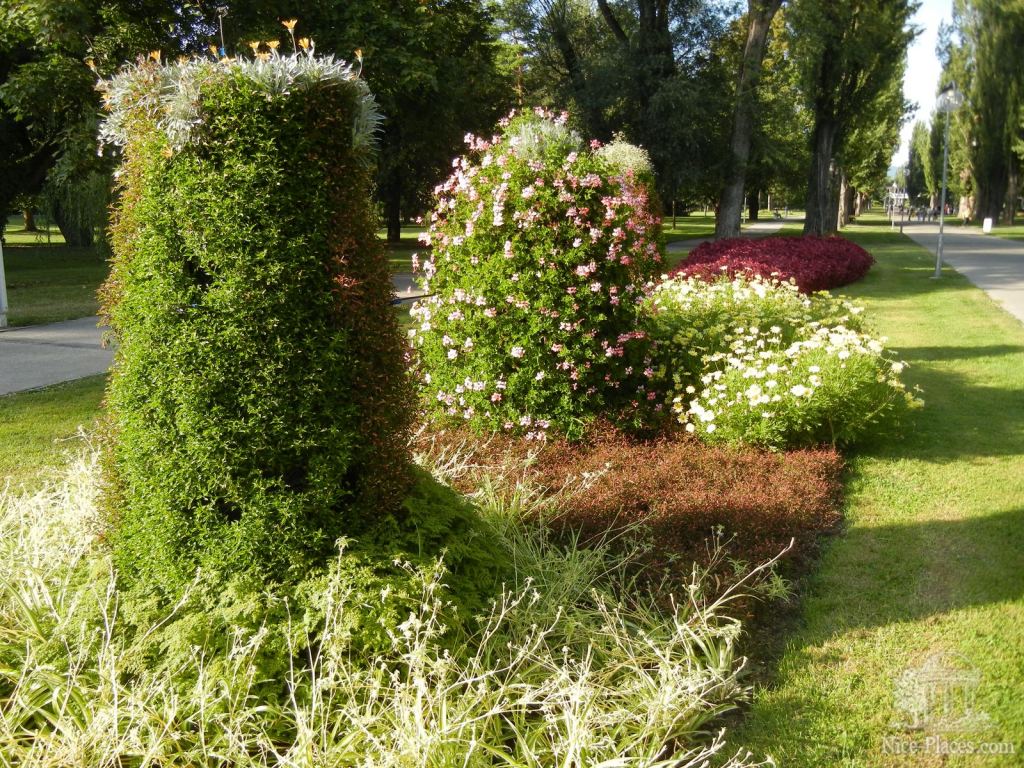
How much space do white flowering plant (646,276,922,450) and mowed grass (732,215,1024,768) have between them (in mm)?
379

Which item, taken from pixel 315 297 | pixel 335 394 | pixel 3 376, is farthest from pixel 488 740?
pixel 3 376

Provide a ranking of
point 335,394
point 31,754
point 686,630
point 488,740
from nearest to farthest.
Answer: point 31,754 < point 488,740 < point 335,394 < point 686,630

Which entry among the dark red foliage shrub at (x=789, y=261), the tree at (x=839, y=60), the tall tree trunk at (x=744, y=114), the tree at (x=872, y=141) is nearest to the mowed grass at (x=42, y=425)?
the dark red foliage shrub at (x=789, y=261)

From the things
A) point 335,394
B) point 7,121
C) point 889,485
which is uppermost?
point 7,121

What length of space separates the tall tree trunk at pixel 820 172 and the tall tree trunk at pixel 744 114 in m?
3.11

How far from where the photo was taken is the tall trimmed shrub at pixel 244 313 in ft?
9.02

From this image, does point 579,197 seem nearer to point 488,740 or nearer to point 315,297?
point 315,297

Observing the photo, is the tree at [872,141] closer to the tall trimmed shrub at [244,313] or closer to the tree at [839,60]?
the tree at [839,60]

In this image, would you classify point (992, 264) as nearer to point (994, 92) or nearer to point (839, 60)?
point (839, 60)

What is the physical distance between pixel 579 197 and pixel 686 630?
3.39m

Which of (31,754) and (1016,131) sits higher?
(1016,131)

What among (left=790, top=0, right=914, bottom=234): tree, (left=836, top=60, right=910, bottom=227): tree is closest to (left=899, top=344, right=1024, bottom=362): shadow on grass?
(left=790, top=0, right=914, bottom=234): tree

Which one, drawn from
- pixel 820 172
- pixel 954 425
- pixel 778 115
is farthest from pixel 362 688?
pixel 820 172

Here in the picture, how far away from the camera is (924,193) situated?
83.2 metres
